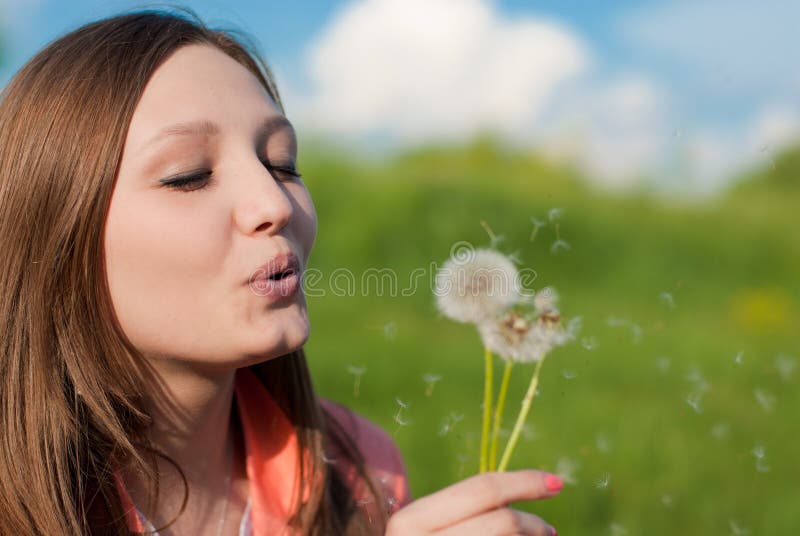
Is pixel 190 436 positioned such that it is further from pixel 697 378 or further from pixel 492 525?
pixel 697 378

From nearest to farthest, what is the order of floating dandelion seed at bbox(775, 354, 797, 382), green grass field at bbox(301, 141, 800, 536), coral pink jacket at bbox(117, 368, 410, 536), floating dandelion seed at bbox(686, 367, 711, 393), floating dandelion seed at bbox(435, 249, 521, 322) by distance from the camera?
floating dandelion seed at bbox(435, 249, 521, 322) < coral pink jacket at bbox(117, 368, 410, 536) < floating dandelion seed at bbox(686, 367, 711, 393) < green grass field at bbox(301, 141, 800, 536) < floating dandelion seed at bbox(775, 354, 797, 382)

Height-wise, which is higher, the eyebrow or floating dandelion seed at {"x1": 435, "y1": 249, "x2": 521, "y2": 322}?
the eyebrow

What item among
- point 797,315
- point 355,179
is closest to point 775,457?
point 797,315

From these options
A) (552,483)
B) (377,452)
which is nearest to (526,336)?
(552,483)

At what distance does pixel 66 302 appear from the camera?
1414 millimetres

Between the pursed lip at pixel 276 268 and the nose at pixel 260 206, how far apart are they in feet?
0.14

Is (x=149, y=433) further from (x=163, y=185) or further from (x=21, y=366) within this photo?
(x=163, y=185)

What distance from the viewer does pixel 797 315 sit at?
5742 mm

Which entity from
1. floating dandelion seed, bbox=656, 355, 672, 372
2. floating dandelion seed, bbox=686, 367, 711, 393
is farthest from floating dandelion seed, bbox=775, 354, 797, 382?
floating dandelion seed, bbox=656, 355, 672, 372

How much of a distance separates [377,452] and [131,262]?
76cm

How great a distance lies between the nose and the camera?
4.40 feet

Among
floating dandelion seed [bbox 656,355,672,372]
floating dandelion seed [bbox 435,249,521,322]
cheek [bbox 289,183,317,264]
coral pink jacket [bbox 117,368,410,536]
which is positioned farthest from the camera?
floating dandelion seed [bbox 656,355,672,372]

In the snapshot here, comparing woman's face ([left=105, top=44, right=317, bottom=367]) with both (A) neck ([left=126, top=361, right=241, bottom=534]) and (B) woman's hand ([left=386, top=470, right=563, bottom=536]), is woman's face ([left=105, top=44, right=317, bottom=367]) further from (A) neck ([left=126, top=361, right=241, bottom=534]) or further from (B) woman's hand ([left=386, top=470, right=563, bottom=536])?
(B) woman's hand ([left=386, top=470, right=563, bottom=536])

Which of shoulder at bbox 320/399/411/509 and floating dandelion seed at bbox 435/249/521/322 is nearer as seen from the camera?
floating dandelion seed at bbox 435/249/521/322
